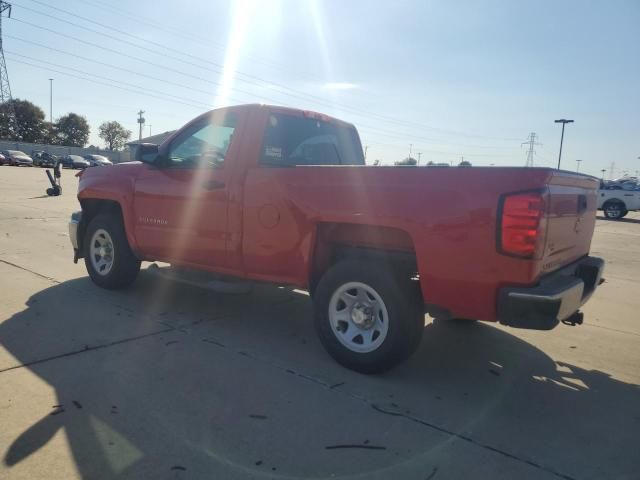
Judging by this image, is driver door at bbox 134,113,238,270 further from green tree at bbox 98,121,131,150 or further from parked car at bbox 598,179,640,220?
green tree at bbox 98,121,131,150

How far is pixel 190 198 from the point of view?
4.71 m

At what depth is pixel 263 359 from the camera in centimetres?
389

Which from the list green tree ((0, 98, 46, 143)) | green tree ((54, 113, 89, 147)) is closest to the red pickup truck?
green tree ((0, 98, 46, 143))

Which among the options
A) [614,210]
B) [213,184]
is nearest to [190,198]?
[213,184]

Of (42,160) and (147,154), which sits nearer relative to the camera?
(147,154)

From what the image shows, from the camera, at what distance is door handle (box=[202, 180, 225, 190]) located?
4441 millimetres

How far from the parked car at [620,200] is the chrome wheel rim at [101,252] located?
22671 mm

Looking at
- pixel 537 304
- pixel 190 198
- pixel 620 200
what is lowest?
pixel 537 304

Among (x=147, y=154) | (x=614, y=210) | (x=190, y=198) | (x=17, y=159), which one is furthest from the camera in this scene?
(x=17, y=159)

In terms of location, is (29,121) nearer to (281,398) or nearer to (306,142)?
(306,142)

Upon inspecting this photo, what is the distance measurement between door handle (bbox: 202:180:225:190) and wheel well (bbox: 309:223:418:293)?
1.12m

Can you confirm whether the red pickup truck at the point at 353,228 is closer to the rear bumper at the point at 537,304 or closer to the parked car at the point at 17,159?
the rear bumper at the point at 537,304

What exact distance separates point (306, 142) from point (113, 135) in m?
131

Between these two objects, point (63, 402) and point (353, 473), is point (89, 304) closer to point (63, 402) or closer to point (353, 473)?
point (63, 402)
